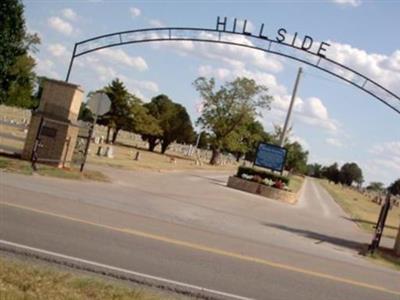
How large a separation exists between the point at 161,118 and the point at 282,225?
198 feet

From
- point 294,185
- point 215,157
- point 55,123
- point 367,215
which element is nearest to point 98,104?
point 55,123

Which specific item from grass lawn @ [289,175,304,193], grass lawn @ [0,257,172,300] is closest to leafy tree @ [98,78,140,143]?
grass lawn @ [289,175,304,193]

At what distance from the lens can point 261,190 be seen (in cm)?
3347

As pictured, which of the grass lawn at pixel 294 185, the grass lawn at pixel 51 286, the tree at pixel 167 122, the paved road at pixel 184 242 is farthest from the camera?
the tree at pixel 167 122

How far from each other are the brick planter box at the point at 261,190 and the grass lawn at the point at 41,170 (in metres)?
14.1

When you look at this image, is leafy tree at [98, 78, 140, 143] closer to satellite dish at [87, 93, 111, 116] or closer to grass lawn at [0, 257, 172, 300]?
satellite dish at [87, 93, 111, 116]

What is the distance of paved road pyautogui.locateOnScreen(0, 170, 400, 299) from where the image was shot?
908 centimetres

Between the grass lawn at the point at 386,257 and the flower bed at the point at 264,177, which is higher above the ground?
the flower bed at the point at 264,177

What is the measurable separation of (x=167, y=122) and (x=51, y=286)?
73611 millimetres

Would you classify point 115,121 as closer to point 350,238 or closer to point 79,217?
point 350,238

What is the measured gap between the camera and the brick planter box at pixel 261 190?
33.1 meters

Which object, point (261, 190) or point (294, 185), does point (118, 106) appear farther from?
point (261, 190)

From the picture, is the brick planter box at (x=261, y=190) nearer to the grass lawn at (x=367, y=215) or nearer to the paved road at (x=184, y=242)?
the grass lawn at (x=367, y=215)

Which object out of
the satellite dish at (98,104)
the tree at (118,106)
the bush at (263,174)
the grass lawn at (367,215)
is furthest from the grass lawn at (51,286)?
the tree at (118,106)
